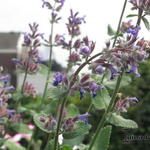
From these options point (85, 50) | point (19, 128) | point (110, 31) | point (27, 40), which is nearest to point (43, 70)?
point (27, 40)

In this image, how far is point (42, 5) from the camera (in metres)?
Answer: 3.42

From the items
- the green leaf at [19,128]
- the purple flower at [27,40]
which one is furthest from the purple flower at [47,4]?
the green leaf at [19,128]

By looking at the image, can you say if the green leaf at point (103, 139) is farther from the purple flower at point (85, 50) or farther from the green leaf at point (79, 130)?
the purple flower at point (85, 50)

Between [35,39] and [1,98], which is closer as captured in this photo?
[1,98]

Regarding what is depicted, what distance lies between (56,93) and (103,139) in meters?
0.58

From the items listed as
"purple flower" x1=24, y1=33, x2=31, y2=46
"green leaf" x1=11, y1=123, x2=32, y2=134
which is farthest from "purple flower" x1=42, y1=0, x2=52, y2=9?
"green leaf" x1=11, y1=123, x2=32, y2=134

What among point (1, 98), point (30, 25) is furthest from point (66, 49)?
point (1, 98)

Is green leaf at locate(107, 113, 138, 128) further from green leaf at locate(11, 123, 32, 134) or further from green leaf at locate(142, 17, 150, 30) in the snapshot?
green leaf at locate(11, 123, 32, 134)

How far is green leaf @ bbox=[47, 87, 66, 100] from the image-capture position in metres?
2.08

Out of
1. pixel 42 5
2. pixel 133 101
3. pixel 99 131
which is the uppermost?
pixel 42 5

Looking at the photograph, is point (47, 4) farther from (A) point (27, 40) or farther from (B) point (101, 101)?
(B) point (101, 101)

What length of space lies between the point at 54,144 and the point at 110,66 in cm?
53

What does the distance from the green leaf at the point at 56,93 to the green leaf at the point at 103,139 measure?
0.52 metres

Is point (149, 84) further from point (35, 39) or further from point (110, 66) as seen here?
point (110, 66)
